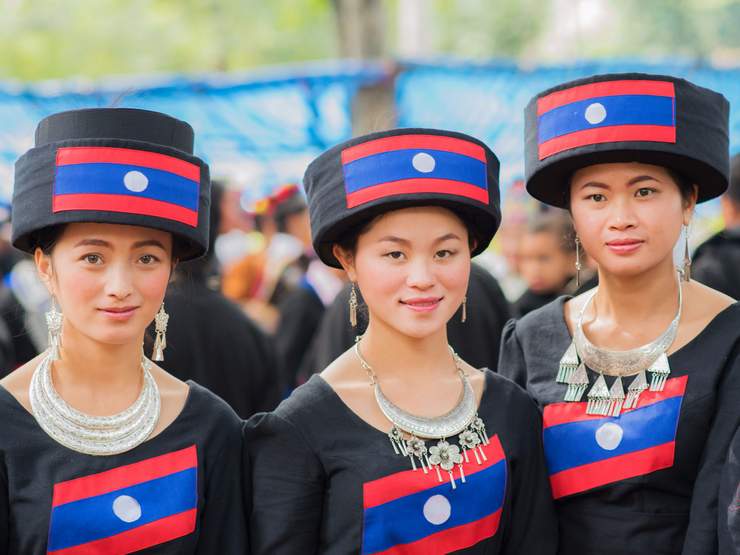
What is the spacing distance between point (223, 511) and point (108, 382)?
1.54 ft

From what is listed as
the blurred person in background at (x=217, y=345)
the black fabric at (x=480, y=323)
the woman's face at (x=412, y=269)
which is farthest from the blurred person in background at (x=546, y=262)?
the woman's face at (x=412, y=269)

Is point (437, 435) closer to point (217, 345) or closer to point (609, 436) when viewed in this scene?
point (609, 436)

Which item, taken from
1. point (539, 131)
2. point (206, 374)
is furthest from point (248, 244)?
point (539, 131)

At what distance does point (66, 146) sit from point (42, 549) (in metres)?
1.02

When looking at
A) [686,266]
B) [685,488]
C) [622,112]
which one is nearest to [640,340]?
[686,266]

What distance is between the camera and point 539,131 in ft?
10.8

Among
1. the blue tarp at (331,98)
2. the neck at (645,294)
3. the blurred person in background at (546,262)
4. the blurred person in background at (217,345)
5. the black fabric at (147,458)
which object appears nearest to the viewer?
the black fabric at (147,458)

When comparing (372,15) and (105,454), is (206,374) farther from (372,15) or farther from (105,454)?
(372,15)

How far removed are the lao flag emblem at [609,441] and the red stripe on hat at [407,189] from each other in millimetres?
→ 758

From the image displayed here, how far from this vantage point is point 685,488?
312 cm

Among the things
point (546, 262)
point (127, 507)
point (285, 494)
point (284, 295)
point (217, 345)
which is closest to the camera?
point (127, 507)

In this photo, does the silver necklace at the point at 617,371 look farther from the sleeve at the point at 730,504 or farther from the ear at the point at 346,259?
the ear at the point at 346,259

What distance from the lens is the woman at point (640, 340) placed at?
122 inches

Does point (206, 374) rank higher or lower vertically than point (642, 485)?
higher
